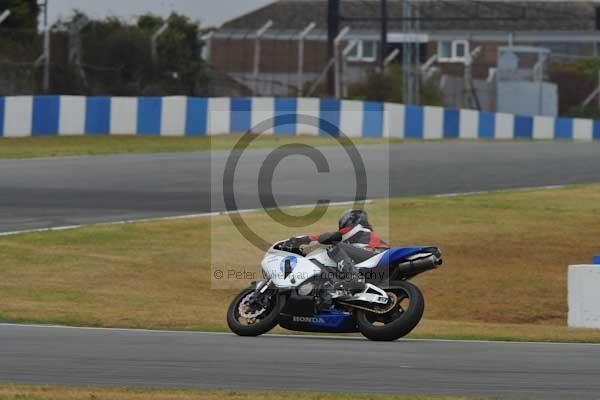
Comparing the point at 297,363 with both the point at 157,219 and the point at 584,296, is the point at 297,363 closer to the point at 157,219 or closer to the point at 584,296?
the point at 584,296

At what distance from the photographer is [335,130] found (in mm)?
34375

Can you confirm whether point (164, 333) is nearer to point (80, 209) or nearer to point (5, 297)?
point (5, 297)

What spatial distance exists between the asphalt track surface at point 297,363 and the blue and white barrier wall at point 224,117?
58.1 feet

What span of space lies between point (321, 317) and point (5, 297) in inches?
150

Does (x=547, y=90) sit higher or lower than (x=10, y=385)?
higher

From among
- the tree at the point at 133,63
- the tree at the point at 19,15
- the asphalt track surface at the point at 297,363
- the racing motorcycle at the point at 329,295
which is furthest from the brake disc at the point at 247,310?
the tree at the point at 19,15

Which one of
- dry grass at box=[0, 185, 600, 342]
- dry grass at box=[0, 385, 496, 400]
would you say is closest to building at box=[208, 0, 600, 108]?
dry grass at box=[0, 185, 600, 342]

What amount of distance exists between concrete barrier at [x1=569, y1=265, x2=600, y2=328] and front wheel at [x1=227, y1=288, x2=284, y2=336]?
3441mm

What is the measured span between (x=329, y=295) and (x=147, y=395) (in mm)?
3243

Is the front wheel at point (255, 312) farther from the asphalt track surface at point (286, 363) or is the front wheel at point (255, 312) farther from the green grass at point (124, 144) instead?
the green grass at point (124, 144)

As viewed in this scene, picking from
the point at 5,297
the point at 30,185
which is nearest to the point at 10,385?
the point at 5,297

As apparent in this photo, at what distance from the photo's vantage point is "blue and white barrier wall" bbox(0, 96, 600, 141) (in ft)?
91.6

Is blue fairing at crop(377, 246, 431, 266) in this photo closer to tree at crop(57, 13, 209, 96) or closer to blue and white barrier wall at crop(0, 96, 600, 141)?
blue and white barrier wall at crop(0, 96, 600, 141)

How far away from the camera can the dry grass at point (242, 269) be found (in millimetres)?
11852
